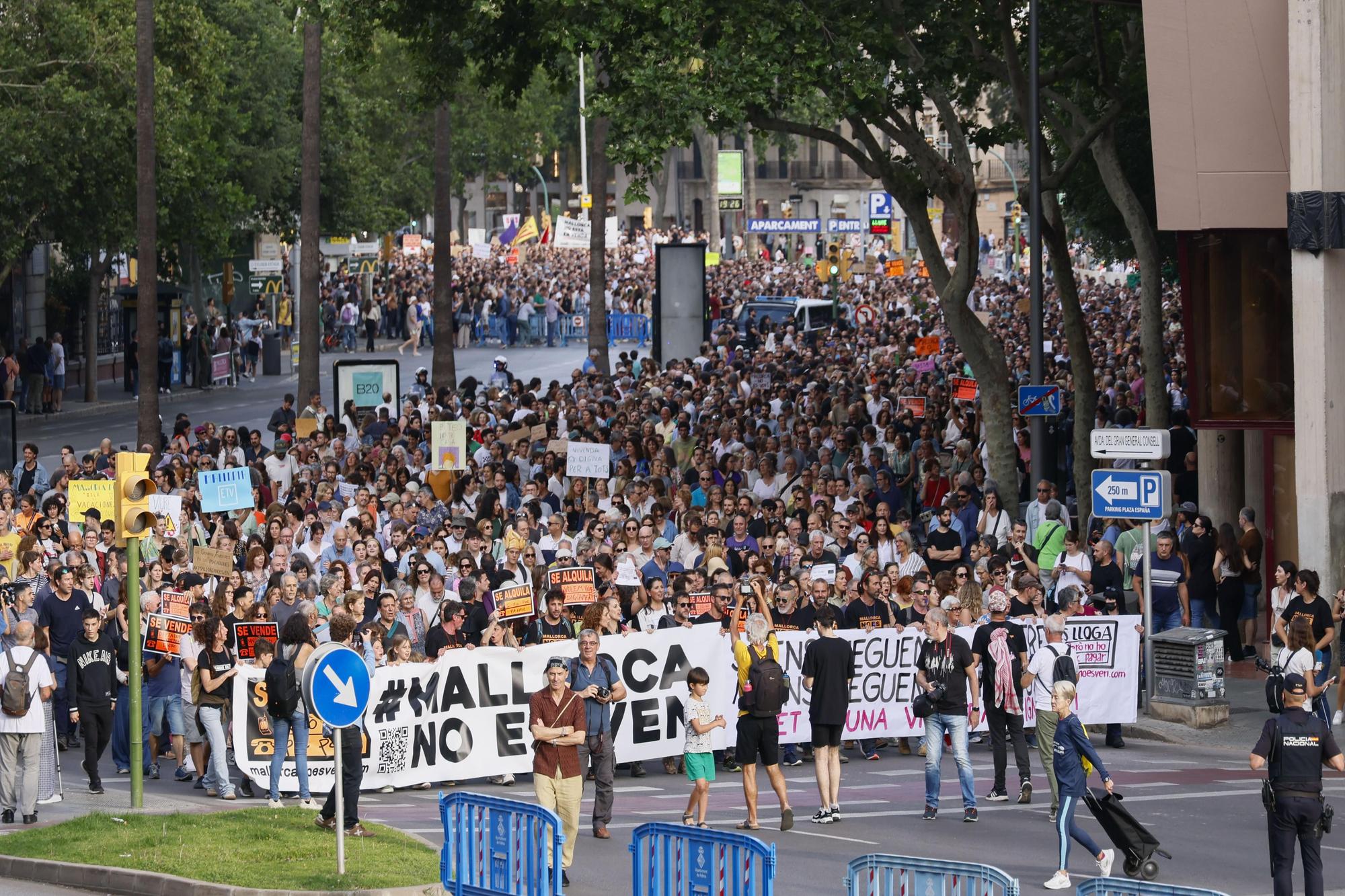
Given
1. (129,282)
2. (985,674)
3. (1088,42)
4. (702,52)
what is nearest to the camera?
(985,674)

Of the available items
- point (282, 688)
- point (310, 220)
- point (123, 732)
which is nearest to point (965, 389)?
point (310, 220)

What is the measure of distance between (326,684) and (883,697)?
6.54m

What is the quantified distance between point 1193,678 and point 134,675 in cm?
930

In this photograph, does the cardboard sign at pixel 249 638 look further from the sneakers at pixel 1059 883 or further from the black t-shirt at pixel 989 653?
the sneakers at pixel 1059 883

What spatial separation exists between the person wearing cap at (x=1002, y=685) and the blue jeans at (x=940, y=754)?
0.60m

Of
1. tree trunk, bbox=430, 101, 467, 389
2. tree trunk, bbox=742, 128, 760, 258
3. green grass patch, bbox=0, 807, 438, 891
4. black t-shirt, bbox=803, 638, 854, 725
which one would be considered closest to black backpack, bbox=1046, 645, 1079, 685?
black t-shirt, bbox=803, 638, 854, 725

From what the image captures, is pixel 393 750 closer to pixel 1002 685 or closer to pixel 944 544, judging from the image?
pixel 1002 685

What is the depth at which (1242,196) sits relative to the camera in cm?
2081

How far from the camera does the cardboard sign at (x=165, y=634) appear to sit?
1585 cm

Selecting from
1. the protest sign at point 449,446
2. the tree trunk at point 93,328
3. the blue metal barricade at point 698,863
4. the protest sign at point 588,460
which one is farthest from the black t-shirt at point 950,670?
the tree trunk at point 93,328

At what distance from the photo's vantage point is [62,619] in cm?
1681

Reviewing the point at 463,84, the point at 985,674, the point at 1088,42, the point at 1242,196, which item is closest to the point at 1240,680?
the point at 1242,196

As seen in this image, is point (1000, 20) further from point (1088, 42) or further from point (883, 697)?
point (883, 697)

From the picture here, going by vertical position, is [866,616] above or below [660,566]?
below
